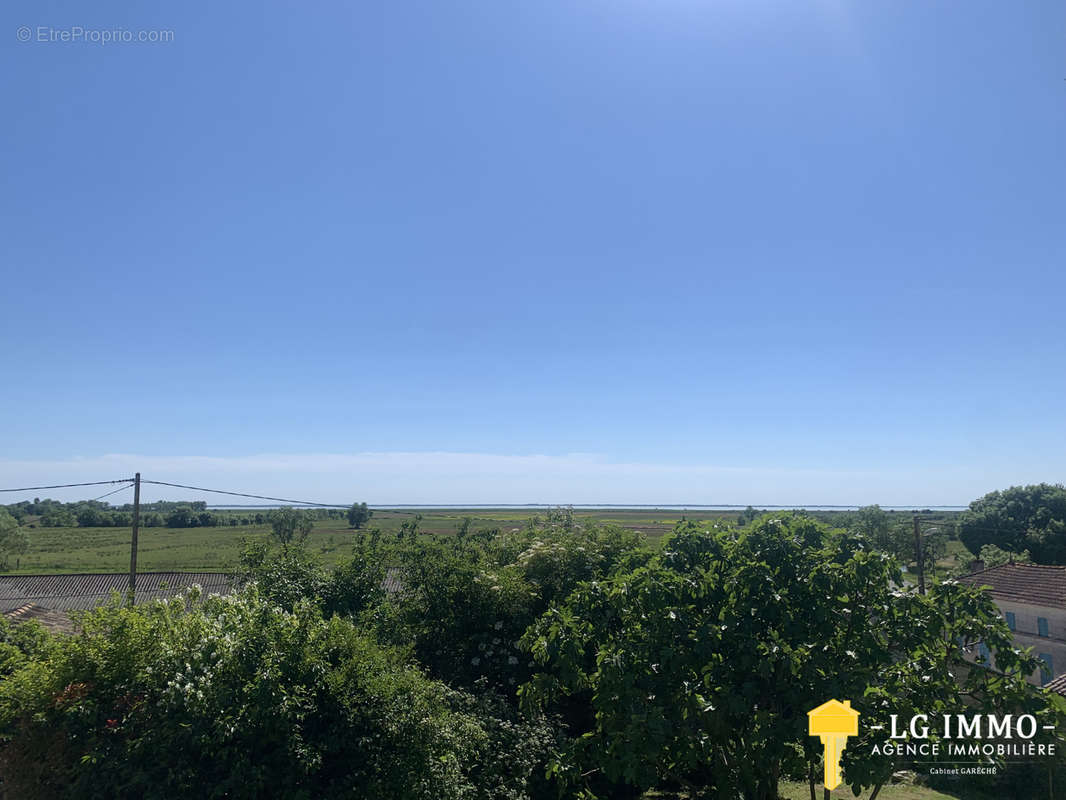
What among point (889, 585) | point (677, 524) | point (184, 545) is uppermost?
point (677, 524)

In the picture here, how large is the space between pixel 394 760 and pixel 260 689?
1958mm

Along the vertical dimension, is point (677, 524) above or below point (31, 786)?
above

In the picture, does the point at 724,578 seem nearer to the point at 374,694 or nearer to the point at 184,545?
the point at 374,694

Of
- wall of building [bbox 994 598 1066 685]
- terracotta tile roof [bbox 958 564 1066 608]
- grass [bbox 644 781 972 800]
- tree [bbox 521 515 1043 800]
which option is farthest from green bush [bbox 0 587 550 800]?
terracotta tile roof [bbox 958 564 1066 608]

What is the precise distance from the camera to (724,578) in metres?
7.97

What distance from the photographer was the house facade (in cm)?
2464

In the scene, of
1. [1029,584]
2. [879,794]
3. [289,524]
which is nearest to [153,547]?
[289,524]

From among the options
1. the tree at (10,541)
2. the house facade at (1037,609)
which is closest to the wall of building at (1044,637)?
the house facade at (1037,609)

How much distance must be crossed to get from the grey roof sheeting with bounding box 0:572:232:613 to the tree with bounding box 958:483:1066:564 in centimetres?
7146

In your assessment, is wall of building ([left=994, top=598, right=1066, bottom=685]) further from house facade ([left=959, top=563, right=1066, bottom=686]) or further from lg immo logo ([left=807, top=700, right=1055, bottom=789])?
lg immo logo ([left=807, top=700, right=1055, bottom=789])

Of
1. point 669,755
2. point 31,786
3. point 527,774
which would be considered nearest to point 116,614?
point 31,786

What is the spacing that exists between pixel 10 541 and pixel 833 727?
82.2m

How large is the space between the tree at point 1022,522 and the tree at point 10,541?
102 meters

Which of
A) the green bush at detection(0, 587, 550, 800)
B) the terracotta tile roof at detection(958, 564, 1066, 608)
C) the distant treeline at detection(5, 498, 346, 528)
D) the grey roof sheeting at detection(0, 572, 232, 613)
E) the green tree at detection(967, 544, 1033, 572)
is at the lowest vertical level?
the distant treeline at detection(5, 498, 346, 528)
